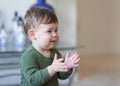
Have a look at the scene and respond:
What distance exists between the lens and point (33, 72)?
102 centimetres

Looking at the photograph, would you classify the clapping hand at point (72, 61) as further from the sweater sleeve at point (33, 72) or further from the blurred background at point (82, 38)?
the blurred background at point (82, 38)

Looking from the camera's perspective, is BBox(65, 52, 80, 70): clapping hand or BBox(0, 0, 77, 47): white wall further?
BBox(0, 0, 77, 47): white wall

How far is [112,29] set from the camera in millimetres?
4664

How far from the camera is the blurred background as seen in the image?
2234mm

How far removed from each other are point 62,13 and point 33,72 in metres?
1.82

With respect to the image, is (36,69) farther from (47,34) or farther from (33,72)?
(47,34)

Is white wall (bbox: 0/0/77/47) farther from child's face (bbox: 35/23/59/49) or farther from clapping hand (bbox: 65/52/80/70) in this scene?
clapping hand (bbox: 65/52/80/70)

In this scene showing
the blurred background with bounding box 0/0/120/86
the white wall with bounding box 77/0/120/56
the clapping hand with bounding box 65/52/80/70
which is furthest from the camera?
the white wall with bounding box 77/0/120/56

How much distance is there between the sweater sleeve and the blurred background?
0.82 meters

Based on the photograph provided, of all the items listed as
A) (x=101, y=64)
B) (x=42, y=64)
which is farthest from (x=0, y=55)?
(x=101, y=64)

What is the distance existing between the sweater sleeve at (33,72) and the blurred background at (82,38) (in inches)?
32.2

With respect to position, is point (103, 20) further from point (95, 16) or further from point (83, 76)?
point (83, 76)

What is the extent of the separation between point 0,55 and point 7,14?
0.60 meters


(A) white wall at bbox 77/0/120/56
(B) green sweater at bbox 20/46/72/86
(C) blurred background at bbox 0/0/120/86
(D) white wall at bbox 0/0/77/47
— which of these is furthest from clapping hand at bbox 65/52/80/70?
(A) white wall at bbox 77/0/120/56
